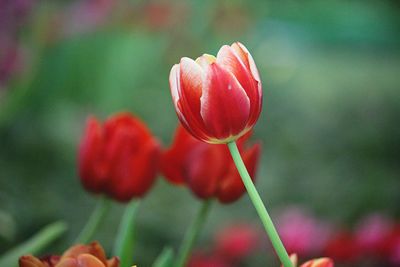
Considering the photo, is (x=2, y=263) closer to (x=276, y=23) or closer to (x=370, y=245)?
(x=370, y=245)

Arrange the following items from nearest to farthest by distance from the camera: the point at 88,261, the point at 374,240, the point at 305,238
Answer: the point at 88,261 → the point at 374,240 → the point at 305,238

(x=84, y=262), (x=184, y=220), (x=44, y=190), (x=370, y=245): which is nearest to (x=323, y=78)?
(x=184, y=220)

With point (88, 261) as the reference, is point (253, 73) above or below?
above

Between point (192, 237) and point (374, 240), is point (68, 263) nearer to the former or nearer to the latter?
point (192, 237)

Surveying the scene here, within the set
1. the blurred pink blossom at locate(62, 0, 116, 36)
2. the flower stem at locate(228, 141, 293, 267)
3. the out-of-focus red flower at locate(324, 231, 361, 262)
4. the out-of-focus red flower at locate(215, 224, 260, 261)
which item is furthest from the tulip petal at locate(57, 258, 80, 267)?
the blurred pink blossom at locate(62, 0, 116, 36)

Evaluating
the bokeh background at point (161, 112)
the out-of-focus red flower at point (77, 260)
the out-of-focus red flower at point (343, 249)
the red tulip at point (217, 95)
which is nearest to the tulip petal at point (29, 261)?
the out-of-focus red flower at point (77, 260)

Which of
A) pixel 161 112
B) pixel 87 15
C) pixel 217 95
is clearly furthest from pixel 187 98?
pixel 161 112

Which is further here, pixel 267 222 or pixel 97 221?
pixel 97 221
